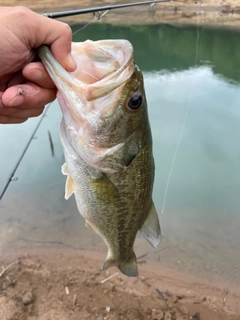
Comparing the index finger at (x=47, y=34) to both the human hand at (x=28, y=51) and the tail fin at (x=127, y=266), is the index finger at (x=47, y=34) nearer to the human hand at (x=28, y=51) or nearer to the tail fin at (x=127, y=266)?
the human hand at (x=28, y=51)

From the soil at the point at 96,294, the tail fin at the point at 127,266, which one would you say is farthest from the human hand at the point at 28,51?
the soil at the point at 96,294

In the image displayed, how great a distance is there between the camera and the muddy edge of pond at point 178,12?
12.6m

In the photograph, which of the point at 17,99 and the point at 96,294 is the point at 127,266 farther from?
the point at 96,294

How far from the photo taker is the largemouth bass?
1044 millimetres

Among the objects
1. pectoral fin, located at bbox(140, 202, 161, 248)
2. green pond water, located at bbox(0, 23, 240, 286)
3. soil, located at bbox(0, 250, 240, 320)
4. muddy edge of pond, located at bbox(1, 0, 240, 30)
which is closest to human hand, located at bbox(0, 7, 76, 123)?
pectoral fin, located at bbox(140, 202, 161, 248)

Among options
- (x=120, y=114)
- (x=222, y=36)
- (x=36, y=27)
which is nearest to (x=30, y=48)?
(x=36, y=27)

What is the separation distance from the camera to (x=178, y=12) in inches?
535

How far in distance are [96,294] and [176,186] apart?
1.82 metres

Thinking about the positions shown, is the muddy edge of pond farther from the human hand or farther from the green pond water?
the human hand

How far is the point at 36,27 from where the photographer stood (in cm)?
100

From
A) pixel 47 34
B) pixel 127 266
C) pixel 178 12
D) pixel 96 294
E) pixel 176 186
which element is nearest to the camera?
pixel 47 34

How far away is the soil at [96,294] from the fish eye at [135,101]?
74.1 inches

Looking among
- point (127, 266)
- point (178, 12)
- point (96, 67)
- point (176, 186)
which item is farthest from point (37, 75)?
point (178, 12)

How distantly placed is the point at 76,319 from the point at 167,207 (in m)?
1.69
